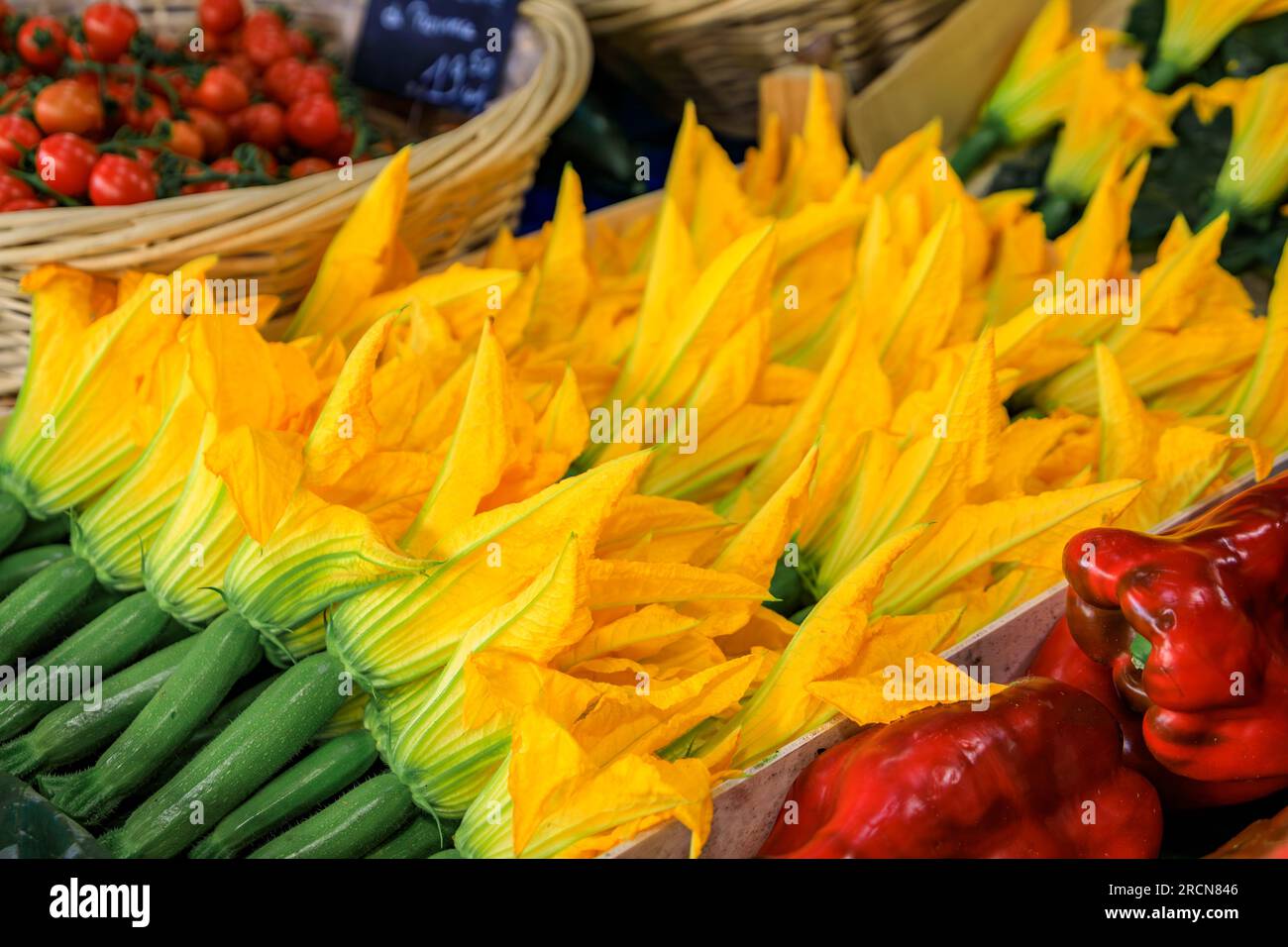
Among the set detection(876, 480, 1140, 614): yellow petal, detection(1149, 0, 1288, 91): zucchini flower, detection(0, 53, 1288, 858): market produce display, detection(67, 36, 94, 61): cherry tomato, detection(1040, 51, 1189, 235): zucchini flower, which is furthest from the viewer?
detection(1149, 0, 1288, 91): zucchini flower

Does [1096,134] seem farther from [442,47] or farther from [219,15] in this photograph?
[219,15]

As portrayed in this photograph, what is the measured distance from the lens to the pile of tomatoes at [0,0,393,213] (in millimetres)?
1896

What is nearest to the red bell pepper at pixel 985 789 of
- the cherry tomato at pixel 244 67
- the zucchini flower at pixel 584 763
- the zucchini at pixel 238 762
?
the zucchini flower at pixel 584 763

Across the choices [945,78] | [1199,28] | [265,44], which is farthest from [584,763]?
[1199,28]

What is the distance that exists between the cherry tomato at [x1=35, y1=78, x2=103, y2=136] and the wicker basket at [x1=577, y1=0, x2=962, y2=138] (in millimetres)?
1018

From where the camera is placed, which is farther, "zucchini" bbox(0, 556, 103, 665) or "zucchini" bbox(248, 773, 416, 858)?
"zucchini" bbox(0, 556, 103, 665)

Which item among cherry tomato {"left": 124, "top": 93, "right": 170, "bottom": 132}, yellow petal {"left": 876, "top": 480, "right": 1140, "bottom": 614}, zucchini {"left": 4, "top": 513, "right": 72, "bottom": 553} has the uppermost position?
cherry tomato {"left": 124, "top": 93, "right": 170, "bottom": 132}

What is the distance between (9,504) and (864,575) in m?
1.04

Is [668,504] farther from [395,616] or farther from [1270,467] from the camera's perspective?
[1270,467]

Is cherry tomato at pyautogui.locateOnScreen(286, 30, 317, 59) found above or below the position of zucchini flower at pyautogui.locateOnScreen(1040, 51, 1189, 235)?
above

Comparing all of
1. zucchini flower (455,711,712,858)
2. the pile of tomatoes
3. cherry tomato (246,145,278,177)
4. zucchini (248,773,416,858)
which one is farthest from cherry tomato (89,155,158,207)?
zucchini flower (455,711,712,858)

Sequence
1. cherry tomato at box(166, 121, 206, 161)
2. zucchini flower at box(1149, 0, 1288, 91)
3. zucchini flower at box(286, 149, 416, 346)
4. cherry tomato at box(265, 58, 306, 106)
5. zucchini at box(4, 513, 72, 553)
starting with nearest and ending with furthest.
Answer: zucchini at box(4, 513, 72, 553), zucchini flower at box(286, 149, 416, 346), cherry tomato at box(166, 121, 206, 161), cherry tomato at box(265, 58, 306, 106), zucchini flower at box(1149, 0, 1288, 91)

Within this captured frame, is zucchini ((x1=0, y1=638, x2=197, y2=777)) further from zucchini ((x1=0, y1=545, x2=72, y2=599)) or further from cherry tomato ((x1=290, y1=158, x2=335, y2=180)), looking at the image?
cherry tomato ((x1=290, y1=158, x2=335, y2=180))

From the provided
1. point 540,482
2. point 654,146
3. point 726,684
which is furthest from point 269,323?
point 654,146
